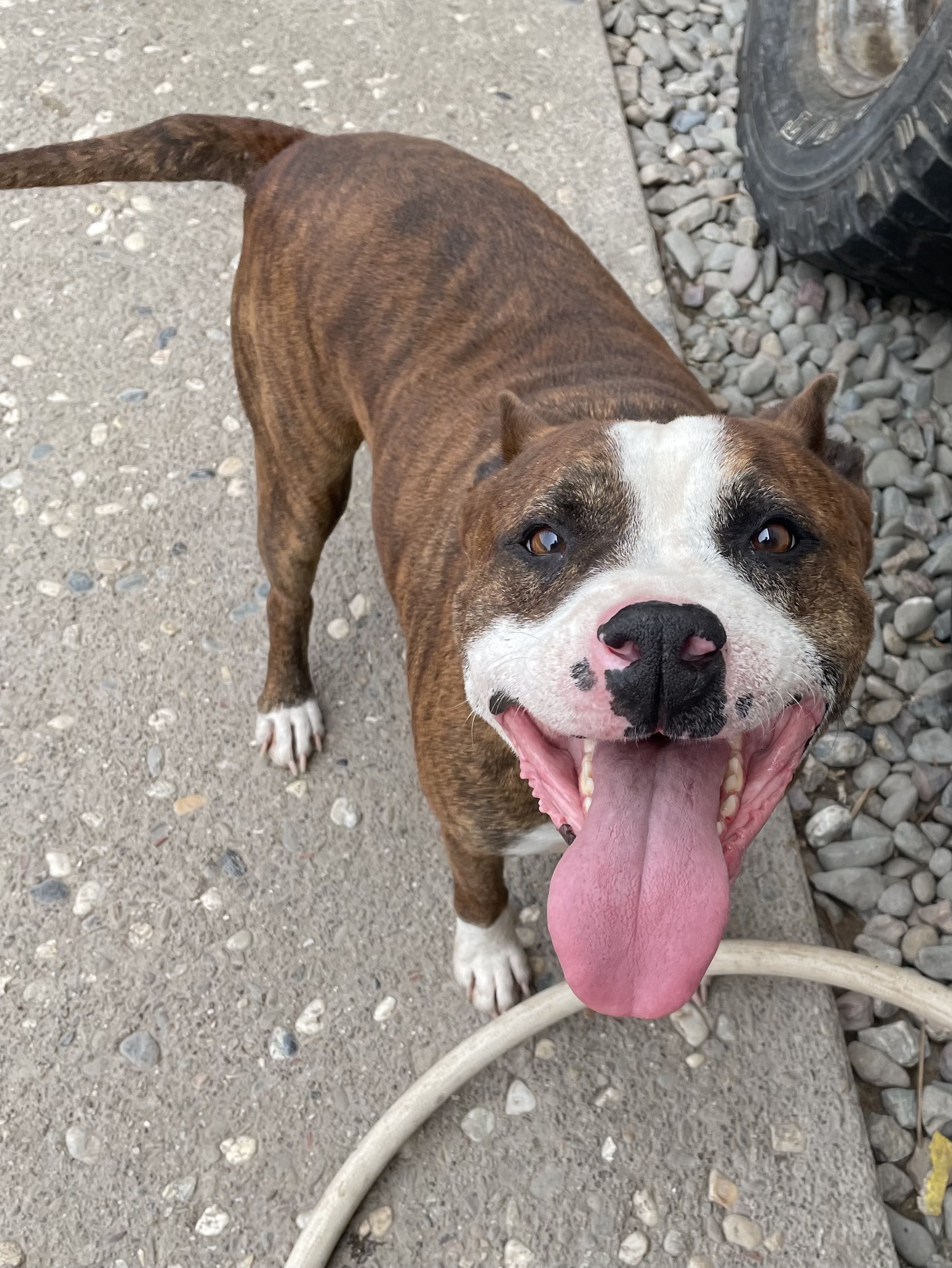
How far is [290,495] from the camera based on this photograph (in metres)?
3.21

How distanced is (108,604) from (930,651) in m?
2.65

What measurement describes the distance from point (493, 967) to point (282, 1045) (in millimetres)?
587

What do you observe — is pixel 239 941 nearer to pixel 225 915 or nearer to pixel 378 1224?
pixel 225 915

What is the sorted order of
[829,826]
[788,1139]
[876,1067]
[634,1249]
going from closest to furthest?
[634,1249] < [788,1139] < [876,1067] < [829,826]

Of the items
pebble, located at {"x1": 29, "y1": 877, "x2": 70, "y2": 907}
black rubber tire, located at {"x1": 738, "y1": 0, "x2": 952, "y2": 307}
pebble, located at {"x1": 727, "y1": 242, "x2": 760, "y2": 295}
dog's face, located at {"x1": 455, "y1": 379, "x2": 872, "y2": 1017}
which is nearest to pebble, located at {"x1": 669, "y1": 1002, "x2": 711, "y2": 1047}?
dog's face, located at {"x1": 455, "y1": 379, "x2": 872, "y2": 1017}

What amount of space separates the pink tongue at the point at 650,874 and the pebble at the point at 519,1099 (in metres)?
0.95

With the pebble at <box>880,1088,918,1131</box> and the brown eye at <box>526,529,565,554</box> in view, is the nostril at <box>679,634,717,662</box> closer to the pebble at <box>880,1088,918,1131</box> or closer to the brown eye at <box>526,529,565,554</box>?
the brown eye at <box>526,529,565,554</box>

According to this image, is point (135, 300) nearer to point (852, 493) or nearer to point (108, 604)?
point (108, 604)

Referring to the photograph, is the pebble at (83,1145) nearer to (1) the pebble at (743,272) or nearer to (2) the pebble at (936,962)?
(2) the pebble at (936,962)

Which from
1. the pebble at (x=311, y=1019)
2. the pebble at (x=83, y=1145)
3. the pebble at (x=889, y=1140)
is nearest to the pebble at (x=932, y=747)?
the pebble at (x=889, y=1140)

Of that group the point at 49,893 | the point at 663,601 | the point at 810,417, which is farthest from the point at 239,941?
the point at 810,417

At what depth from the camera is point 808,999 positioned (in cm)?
290

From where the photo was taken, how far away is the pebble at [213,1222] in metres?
2.67

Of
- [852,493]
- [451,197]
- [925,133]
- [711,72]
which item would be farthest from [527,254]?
[711,72]
